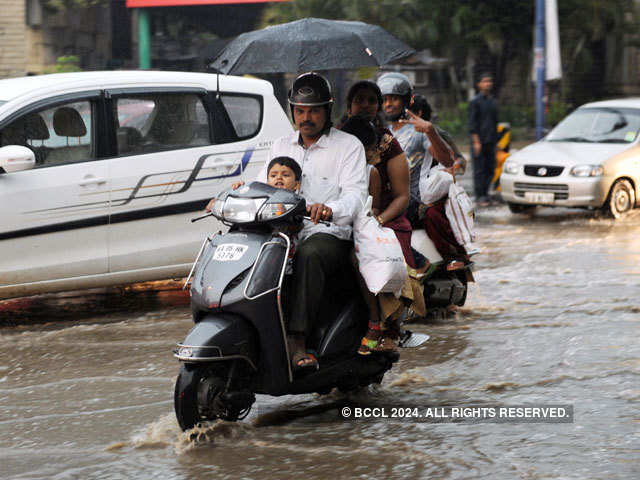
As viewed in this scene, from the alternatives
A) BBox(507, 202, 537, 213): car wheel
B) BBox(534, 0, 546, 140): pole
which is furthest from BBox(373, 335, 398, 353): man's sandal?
BBox(534, 0, 546, 140): pole

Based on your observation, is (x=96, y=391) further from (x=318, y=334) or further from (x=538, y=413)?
(x=538, y=413)

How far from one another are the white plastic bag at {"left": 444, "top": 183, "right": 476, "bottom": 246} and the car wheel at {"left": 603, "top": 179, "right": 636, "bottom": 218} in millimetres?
6171

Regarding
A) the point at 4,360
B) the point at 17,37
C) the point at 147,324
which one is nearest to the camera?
the point at 4,360

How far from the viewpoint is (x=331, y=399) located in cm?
562

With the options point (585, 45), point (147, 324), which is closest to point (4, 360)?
point (147, 324)

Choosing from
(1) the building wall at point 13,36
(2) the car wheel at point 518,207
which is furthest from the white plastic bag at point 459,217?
(1) the building wall at point 13,36

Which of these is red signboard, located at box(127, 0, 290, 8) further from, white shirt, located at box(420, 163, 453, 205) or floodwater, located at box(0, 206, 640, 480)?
white shirt, located at box(420, 163, 453, 205)

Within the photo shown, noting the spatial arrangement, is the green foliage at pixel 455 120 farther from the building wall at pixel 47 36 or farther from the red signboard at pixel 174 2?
the building wall at pixel 47 36

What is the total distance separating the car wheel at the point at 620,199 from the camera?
13.1 meters

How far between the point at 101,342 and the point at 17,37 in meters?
21.0

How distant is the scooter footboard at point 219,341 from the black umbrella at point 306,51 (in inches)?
88.2

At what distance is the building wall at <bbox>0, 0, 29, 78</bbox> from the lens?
85.7 ft

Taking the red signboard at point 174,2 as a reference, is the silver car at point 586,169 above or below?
below

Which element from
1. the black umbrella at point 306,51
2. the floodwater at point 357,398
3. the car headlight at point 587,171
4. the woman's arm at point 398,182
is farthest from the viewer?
the car headlight at point 587,171
